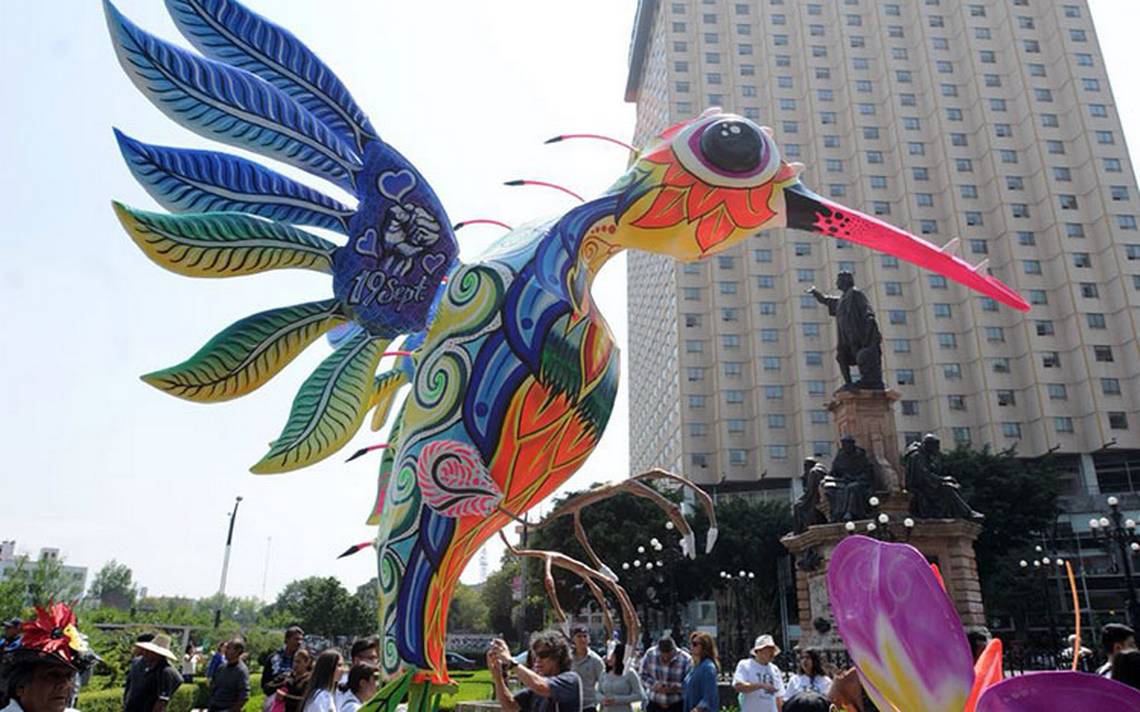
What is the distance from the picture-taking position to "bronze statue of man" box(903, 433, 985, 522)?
53.0ft

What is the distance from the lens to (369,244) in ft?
17.9

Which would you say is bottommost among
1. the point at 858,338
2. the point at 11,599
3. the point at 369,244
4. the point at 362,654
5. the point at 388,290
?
the point at 362,654

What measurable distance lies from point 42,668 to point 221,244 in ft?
10.2

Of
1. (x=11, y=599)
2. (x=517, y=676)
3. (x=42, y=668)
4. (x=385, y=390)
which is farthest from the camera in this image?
(x=11, y=599)

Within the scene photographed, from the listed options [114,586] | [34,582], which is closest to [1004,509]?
[34,582]

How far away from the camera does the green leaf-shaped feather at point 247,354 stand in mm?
5152

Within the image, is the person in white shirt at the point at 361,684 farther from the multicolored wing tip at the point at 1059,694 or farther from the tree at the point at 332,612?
the tree at the point at 332,612

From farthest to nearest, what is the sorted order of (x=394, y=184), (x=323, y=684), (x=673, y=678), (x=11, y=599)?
(x=11, y=599)
(x=673, y=678)
(x=394, y=184)
(x=323, y=684)

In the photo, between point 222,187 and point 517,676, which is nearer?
point 517,676

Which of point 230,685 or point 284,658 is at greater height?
point 284,658

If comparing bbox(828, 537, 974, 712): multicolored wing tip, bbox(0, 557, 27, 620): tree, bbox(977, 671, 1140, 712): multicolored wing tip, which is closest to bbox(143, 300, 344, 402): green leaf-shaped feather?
bbox(828, 537, 974, 712): multicolored wing tip

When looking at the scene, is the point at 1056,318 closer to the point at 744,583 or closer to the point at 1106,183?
the point at 1106,183

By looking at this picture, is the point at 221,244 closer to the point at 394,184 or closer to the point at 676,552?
the point at 394,184

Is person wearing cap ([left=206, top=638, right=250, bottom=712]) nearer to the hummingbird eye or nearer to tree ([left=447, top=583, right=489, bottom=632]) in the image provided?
the hummingbird eye
